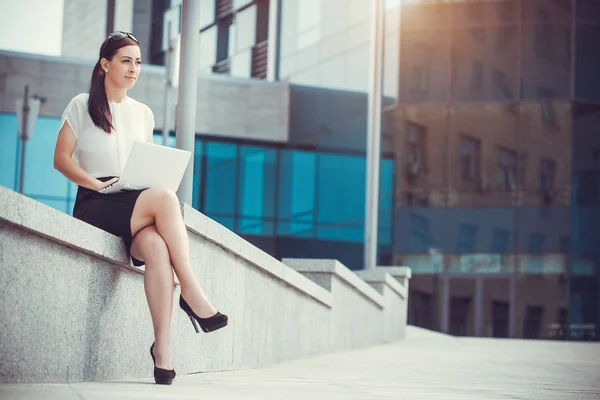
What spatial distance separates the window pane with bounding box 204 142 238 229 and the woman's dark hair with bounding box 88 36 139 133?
2537cm

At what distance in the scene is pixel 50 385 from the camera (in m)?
4.73

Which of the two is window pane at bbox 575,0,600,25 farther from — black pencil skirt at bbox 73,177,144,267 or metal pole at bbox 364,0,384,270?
black pencil skirt at bbox 73,177,144,267

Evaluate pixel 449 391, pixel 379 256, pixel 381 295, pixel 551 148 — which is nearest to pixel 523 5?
pixel 551 148

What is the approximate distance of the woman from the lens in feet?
17.5

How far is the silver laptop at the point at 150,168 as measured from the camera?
5414 mm

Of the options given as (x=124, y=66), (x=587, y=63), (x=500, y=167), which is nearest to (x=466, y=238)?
(x=500, y=167)

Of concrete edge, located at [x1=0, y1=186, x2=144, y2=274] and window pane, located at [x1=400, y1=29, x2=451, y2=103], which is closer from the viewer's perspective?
concrete edge, located at [x1=0, y1=186, x2=144, y2=274]

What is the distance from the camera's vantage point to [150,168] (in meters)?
5.48

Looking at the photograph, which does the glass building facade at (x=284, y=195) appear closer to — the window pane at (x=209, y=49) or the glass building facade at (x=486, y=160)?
the glass building facade at (x=486, y=160)

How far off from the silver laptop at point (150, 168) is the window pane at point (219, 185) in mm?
25656

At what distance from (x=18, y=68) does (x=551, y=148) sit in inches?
552

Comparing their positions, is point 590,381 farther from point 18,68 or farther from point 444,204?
point 18,68

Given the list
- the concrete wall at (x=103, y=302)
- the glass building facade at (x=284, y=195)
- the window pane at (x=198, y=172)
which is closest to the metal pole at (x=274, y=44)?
the glass building facade at (x=284, y=195)

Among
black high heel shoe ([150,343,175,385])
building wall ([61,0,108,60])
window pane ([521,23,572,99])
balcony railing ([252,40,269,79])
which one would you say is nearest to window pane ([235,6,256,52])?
balcony railing ([252,40,269,79])
